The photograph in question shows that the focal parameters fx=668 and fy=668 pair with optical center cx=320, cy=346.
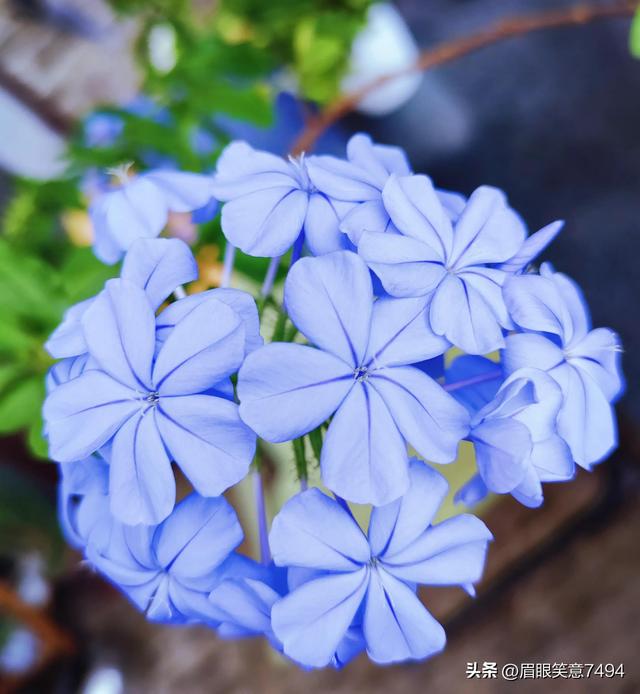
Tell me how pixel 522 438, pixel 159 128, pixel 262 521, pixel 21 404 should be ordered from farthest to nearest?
1. pixel 159 128
2. pixel 21 404
3. pixel 262 521
4. pixel 522 438

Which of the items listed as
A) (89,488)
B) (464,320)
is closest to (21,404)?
(89,488)

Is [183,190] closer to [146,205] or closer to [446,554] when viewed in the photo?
[146,205]

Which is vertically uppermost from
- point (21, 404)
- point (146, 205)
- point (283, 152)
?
point (146, 205)

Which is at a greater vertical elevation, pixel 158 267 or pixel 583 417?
pixel 158 267

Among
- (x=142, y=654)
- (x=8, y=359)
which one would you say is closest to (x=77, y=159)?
(x=8, y=359)

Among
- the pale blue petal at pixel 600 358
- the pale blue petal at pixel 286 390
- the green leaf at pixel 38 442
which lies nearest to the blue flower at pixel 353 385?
the pale blue petal at pixel 286 390

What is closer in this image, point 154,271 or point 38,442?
A: point 154,271

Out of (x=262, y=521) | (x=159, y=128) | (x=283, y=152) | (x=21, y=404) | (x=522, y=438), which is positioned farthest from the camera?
(x=283, y=152)
